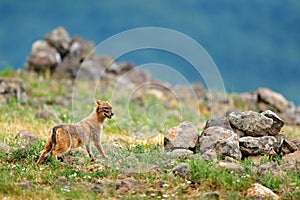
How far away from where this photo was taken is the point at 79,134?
938cm

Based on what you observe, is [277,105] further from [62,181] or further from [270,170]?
[62,181]

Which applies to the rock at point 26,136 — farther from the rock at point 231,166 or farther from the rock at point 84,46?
the rock at point 84,46

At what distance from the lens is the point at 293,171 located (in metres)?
8.39

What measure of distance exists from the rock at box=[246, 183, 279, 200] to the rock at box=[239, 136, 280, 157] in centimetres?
197

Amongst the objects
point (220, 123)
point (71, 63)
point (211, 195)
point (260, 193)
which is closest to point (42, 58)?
point (71, 63)

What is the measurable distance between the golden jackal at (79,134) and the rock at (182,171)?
5.52ft

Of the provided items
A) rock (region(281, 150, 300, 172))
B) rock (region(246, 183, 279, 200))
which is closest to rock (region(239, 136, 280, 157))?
rock (region(281, 150, 300, 172))

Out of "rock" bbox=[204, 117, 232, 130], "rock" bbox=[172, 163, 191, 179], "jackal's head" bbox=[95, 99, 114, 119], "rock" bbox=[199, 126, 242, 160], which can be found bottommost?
"rock" bbox=[172, 163, 191, 179]

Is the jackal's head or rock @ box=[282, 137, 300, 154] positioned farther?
rock @ box=[282, 137, 300, 154]

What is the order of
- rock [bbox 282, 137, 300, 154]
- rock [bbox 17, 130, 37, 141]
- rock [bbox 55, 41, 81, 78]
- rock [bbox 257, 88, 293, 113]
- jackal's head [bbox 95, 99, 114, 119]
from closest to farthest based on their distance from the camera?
jackal's head [bbox 95, 99, 114, 119] → rock [bbox 282, 137, 300, 154] → rock [bbox 17, 130, 37, 141] → rock [bbox 257, 88, 293, 113] → rock [bbox 55, 41, 81, 78]

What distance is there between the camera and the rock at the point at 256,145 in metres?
9.70

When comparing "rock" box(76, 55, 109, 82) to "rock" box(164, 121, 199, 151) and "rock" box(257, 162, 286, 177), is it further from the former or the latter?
"rock" box(257, 162, 286, 177)

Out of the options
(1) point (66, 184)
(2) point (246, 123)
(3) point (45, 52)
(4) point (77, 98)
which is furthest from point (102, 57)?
(1) point (66, 184)

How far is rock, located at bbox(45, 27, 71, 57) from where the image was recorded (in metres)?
25.1
